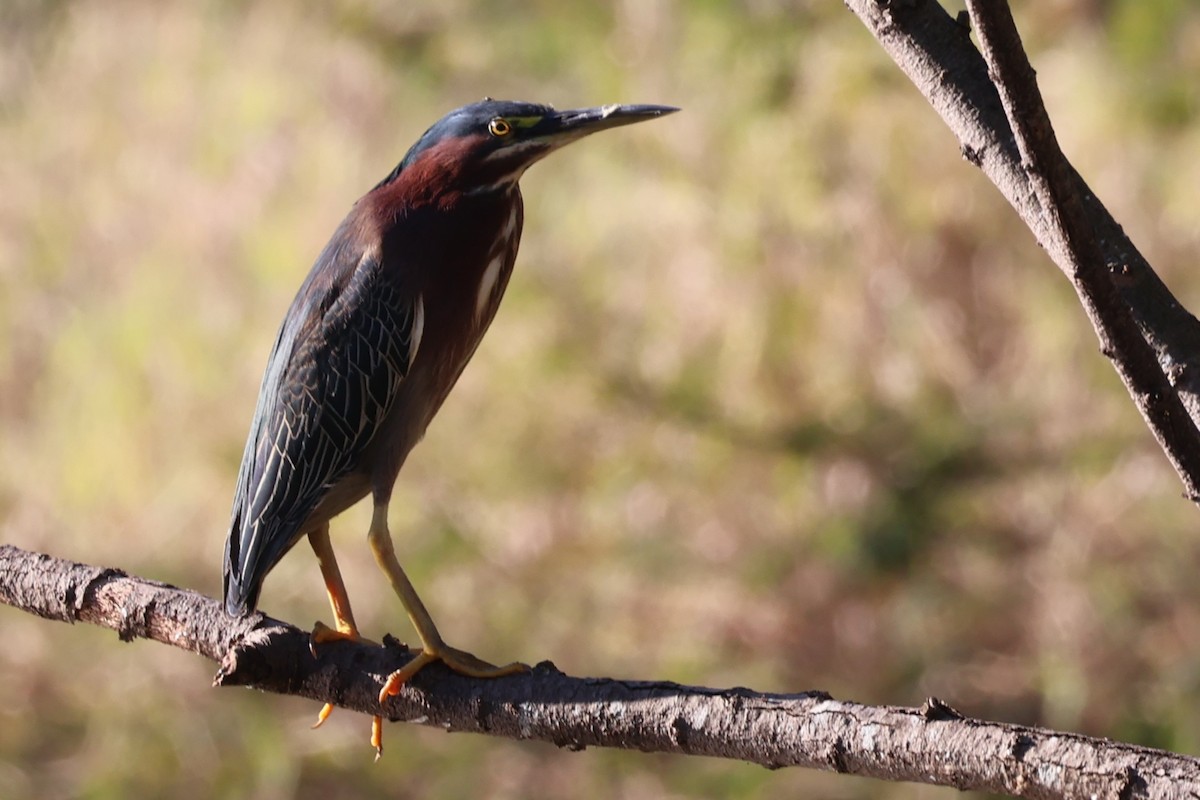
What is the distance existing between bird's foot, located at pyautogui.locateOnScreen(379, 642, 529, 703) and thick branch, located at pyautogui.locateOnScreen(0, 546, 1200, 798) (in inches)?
0.4

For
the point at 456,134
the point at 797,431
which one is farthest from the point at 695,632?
the point at 456,134

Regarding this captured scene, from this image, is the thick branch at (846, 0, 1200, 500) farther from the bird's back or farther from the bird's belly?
the bird's belly

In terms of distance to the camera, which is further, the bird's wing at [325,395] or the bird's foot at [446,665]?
the bird's wing at [325,395]

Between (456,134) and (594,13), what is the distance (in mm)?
1811

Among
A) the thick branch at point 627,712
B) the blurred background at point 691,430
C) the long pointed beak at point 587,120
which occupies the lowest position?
the thick branch at point 627,712

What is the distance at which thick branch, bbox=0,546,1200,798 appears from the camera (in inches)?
36.7

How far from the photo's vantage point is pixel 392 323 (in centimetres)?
174

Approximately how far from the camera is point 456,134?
1.72m

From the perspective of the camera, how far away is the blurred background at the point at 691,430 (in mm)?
3055

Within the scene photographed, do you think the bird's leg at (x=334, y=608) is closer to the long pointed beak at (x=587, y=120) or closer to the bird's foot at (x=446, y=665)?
the bird's foot at (x=446, y=665)

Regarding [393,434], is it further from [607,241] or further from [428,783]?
[428,783]

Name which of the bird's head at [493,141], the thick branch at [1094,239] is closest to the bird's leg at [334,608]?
the bird's head at [493,141]

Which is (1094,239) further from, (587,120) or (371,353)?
(371,353)

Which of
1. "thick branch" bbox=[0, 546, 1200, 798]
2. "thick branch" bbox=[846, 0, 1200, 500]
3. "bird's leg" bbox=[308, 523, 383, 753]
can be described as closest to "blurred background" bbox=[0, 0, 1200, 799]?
"bird's leg" bbox=[308, 523, 383, 753]
